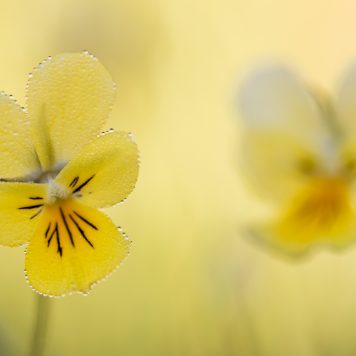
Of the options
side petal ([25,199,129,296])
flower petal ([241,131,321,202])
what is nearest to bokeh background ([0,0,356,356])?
flower petal ([241,131,321,202])

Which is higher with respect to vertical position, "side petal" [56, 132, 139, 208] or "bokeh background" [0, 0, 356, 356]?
"bokeh background" [0, 0, 356, 356]

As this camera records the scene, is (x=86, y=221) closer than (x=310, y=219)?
Yes

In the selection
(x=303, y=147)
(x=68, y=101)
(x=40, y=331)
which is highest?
(x=303, y=147)

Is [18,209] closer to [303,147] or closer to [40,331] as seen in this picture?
[40,331]

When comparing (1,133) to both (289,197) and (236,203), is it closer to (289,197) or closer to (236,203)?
(289,197)

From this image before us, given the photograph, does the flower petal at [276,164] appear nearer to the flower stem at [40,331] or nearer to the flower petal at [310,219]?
the flower petal at [310,219]

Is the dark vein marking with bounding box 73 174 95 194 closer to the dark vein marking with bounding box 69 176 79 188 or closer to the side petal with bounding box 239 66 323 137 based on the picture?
the dark vein marking with bounding box 69 176 79 188

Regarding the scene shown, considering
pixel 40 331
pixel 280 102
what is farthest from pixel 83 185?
pixel 280 102

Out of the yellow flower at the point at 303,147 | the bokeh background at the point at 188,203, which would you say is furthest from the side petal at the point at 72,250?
the yellow flower at the point at 303,147
